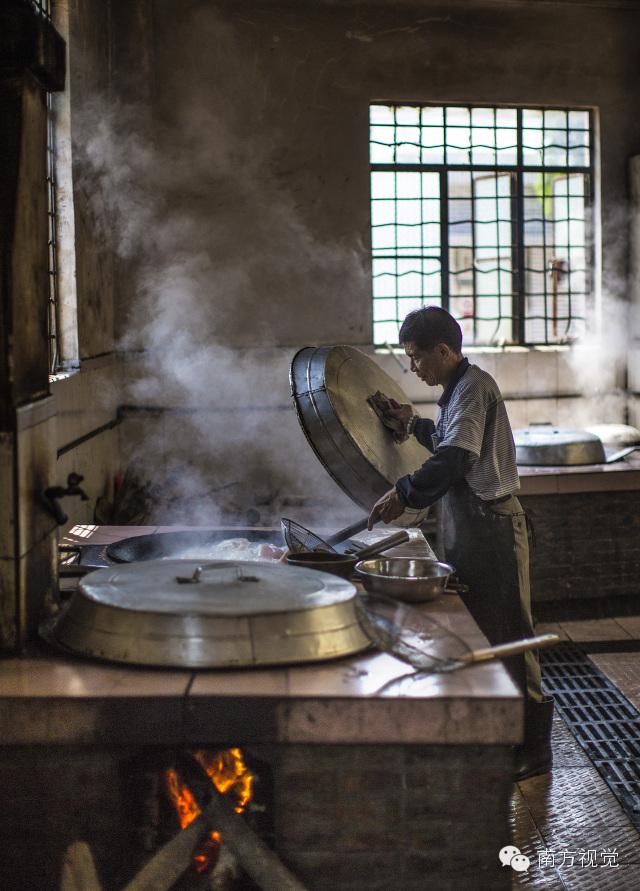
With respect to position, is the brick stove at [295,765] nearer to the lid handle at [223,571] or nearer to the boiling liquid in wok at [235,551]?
the lid handle at [223,571]

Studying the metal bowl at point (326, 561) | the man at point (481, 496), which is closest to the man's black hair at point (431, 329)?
the man at point (481, 496)

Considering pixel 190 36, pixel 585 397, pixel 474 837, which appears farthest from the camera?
pixel 585 397

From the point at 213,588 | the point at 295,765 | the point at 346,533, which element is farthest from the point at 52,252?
the point at 295,765

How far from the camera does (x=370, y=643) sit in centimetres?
265

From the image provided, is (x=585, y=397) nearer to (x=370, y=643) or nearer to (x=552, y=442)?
(x=552, y=442)

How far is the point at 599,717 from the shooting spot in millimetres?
5133

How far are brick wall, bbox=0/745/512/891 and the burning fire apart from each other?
0.22ft

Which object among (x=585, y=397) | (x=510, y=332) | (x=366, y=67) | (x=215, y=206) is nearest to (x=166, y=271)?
(x=215, y=206)

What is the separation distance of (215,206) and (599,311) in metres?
3.79

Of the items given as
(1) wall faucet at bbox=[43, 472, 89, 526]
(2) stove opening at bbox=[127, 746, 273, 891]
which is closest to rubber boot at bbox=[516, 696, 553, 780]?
(2) stove opening at bbox=[127, 746, 273, 891]

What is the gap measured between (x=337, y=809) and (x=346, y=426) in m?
1.87

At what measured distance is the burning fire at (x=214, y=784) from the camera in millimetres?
2459

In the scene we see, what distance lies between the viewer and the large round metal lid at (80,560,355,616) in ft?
8.16

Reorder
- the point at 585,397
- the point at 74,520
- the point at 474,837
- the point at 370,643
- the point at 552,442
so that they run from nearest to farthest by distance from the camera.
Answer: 1. the point at 474,837
2. the point at 370,643
3. the point at 74,520
4. the point at 552,442
5. the point at 585,397
